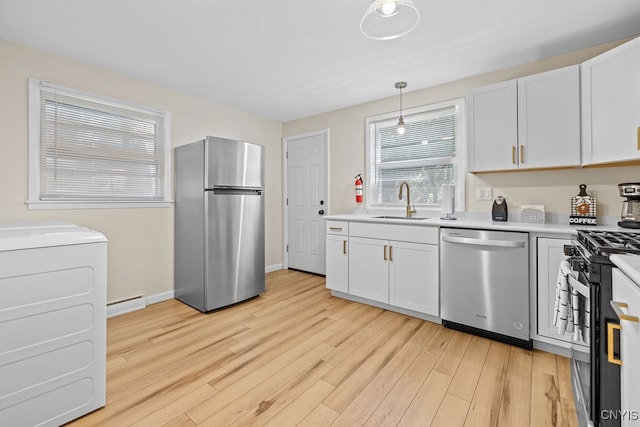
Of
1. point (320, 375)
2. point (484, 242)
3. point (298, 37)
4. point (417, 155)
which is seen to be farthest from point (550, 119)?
point (320, 375)

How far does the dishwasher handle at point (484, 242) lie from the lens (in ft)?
7.00

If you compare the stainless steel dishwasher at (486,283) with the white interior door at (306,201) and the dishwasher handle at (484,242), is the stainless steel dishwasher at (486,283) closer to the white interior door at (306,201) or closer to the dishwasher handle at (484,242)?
the dishwasher handle at (484,242)

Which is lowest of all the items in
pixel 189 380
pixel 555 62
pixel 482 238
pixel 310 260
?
pixel 189 380

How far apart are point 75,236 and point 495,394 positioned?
2.54 m

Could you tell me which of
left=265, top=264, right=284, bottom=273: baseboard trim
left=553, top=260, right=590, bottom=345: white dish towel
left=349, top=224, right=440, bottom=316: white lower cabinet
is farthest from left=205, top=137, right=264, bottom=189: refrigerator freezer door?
left=553, top=260, right=590, bottom=345: white dish towel

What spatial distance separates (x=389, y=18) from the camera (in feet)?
5.42

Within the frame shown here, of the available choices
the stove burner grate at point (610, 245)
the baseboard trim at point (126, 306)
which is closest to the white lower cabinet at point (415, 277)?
the stove burner grate at point (610, 245)

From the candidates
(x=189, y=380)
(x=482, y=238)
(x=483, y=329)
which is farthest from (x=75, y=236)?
(x=483, y=329)

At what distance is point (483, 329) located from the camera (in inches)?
90.3

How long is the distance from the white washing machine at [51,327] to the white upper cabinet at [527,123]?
121 inches

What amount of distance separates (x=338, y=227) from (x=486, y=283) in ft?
5.17

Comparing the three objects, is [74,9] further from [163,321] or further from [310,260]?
[310,260]

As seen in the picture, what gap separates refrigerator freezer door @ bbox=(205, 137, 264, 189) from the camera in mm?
2855

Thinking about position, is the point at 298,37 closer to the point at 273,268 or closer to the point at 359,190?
the point at 359,190
